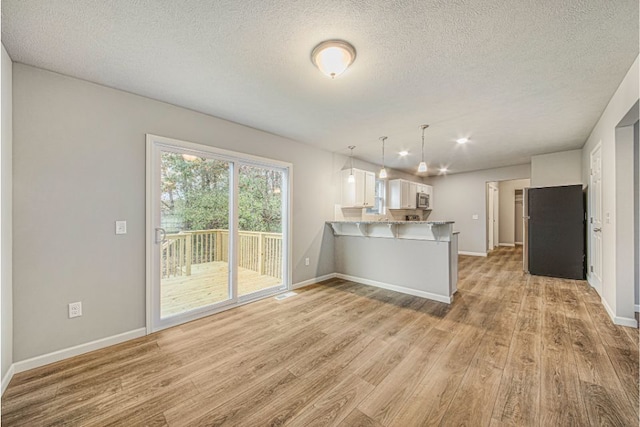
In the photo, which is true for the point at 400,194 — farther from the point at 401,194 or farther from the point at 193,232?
the point at 193,232

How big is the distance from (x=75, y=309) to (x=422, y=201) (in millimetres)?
7417

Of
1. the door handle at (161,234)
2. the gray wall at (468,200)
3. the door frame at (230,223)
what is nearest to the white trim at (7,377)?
the door frame at (230,223)

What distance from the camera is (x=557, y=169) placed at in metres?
5.16

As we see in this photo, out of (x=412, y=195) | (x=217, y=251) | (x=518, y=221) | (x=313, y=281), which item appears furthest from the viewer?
(x=518, y=221)

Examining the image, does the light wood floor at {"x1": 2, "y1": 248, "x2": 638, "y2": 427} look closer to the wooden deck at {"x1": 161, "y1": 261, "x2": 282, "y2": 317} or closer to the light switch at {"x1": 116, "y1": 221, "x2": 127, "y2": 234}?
the wooden deck at {"x1": 161, "y1": 261, "x2": 282, "y2": 317}

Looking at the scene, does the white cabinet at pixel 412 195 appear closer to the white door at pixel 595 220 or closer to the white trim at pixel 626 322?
the white door at pixel 595 220

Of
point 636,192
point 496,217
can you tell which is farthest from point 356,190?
point 496,217

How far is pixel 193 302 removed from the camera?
3141 mm

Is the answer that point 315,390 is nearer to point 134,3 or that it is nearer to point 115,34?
point 134,3

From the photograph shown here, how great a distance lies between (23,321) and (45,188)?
3.65 feet

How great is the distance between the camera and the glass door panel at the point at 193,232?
9.58 feet

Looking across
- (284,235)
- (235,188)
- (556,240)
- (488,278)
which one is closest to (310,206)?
(284,235)

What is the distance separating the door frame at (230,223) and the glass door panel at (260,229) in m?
0.08

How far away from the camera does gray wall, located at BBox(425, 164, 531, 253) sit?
22.6 feet
